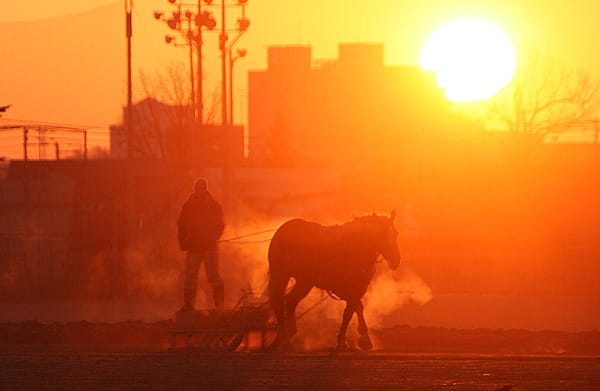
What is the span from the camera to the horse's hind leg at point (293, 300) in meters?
18.9

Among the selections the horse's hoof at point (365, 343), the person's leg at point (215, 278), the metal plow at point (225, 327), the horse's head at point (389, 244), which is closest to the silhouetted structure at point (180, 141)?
the person's leg at point (215, 278)

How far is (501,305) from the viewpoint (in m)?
29.3

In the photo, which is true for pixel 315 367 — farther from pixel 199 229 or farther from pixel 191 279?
pixel 199 229

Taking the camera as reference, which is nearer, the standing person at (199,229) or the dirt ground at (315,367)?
the dirt ground at (315,367)

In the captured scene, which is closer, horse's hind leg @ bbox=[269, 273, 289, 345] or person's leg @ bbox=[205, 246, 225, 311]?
horse's hind leg @ bbox=[269, 273, 289, 345]

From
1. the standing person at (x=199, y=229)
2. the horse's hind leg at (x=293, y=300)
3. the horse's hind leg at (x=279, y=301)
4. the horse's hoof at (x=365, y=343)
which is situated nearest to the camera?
the horse's hoof at (x=365, y=343)

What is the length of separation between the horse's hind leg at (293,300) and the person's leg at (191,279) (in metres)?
1.80

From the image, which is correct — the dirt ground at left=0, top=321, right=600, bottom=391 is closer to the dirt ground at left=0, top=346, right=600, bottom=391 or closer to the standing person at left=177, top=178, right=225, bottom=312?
the dirt ground at left=0, top=346, right=600, bottom=391

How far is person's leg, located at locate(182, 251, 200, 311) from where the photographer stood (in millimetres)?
20469

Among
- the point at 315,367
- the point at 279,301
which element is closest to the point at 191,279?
the point at 279,301

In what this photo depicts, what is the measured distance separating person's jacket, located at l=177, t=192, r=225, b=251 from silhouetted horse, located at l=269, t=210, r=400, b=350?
2201 millimetres

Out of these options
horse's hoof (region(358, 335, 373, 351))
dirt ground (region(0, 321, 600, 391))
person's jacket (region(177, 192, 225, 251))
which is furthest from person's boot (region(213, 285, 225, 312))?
horse's hoof (region(358, 335, 373, 351))

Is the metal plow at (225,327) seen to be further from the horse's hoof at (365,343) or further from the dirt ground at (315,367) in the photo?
the horse's hoof at (365,343)

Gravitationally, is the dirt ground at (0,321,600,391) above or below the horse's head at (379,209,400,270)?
below
